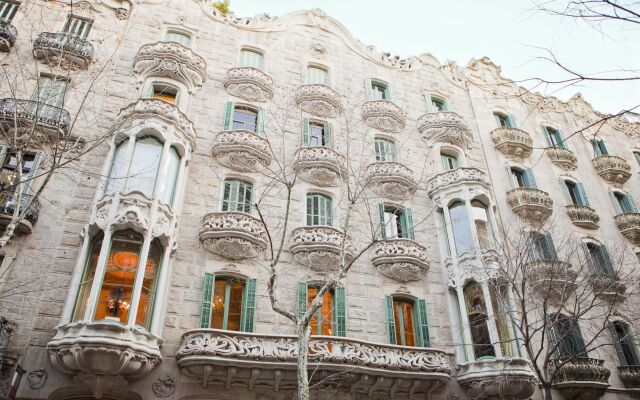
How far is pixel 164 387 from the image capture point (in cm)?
1237

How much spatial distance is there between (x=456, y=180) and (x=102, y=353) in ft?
46.6

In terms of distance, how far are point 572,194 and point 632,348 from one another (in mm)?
8449

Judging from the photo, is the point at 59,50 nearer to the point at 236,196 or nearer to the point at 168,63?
the point at 168,63

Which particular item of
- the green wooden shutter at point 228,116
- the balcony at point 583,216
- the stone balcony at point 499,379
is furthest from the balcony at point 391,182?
the balcony at point 583,216

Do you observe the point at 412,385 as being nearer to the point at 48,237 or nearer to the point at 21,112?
the point at 48,237

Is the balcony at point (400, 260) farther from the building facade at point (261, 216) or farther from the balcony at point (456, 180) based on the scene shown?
the balcony at point (456, 180)

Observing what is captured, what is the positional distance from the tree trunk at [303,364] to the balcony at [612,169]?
73.8 feet

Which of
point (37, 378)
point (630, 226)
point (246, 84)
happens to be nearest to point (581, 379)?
point (630, 226)

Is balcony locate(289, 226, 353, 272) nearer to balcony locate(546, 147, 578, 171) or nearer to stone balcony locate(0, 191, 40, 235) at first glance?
stone balcony locate(0, 191, 40, 235)

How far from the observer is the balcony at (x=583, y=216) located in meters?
22.0

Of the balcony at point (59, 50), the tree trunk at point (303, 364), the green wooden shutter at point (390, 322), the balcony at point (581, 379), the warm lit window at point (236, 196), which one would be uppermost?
the balcony at point (59, 50)

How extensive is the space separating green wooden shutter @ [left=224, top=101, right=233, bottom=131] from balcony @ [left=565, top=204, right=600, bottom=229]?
54.5 feet

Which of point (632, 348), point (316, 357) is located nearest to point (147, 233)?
point (316, 357)

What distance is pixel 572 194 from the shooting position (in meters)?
24.1
